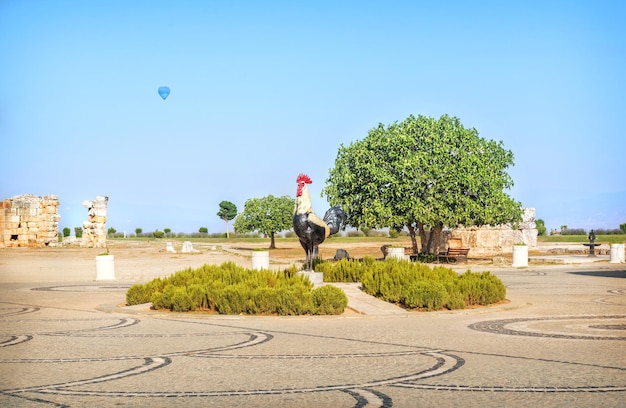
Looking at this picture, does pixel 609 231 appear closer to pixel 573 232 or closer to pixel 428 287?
pixel 573 232

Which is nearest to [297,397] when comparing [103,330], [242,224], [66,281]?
[103,330]

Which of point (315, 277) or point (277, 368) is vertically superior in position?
point (315, 277)

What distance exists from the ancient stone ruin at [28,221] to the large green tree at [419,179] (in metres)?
27.1

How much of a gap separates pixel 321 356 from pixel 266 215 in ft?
215

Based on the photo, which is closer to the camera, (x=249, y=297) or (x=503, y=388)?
(x=503, y=388)

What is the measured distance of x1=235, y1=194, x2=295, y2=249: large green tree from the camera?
76125mm

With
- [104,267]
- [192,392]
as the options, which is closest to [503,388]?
[192,392]

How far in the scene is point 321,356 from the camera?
461 inches

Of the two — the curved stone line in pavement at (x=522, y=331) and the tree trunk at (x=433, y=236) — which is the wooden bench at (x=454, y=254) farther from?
the curved stone line in pavement at (x=522, y=331)

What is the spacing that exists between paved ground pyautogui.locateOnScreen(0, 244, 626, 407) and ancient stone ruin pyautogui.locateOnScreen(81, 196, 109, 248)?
46.9 metres

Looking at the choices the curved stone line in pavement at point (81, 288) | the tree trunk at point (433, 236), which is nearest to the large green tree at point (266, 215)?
the tree trunk at point (433, 236)

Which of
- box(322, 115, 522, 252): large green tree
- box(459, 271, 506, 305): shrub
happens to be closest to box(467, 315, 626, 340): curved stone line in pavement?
box(459, 271, 506, 305): shrub

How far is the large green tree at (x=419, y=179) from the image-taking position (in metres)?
43.8

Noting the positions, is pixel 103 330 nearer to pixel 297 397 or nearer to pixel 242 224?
pixel 297 397
